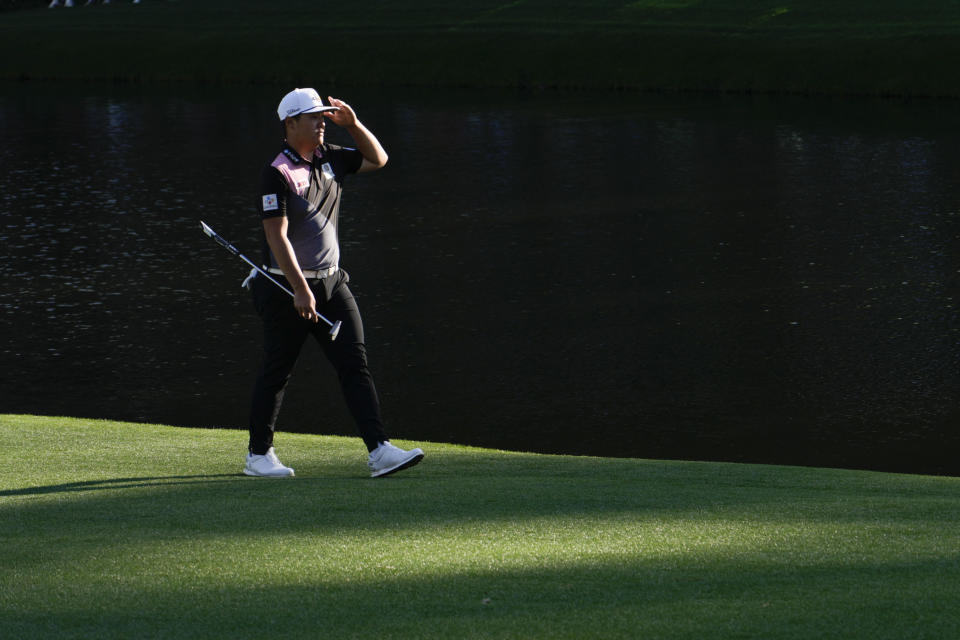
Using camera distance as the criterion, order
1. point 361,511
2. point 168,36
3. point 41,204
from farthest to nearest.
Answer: point 168,36 → point 41,204 → point 361,511

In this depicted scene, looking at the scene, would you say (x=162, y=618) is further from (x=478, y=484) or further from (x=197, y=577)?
(x=478, y=484)

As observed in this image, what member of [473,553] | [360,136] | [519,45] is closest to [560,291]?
[360,136]

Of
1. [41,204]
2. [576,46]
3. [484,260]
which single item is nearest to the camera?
[484,260]

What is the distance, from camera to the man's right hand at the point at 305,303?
23.9 ft

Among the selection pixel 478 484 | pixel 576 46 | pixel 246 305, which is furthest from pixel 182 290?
pixel 576 46

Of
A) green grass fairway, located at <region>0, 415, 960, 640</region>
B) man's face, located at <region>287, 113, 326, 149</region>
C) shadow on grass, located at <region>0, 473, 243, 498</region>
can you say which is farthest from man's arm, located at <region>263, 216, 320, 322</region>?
shadow on grass, located at <region>0, 473, 243, 498</region>

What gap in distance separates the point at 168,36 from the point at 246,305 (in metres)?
48.1

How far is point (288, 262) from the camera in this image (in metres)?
7.23

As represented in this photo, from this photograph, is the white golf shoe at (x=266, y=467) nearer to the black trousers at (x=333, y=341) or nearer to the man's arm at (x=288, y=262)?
the black trousers at (x=333, y=341)

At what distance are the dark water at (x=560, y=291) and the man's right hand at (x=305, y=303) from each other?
251 centimetres

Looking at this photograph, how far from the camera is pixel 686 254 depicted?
19.4 m

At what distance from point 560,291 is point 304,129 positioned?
10.0m

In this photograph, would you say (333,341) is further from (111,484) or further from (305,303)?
(111,484)

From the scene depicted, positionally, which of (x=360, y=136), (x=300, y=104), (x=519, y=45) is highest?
(x=300, y=104)
